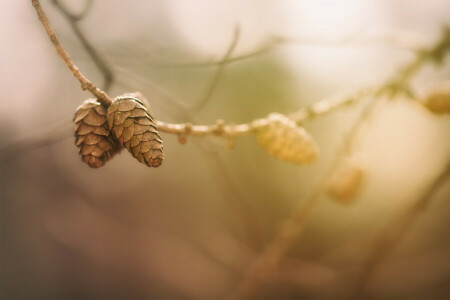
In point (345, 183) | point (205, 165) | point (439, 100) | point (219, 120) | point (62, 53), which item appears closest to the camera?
point (62, 53)

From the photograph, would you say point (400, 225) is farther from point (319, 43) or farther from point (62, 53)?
point (62, 53)

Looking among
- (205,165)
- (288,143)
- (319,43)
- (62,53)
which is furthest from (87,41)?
(205,165)

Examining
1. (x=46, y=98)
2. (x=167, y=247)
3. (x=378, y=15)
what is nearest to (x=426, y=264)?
(x=378, y=15)

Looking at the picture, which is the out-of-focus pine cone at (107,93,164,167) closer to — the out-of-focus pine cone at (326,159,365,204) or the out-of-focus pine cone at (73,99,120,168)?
the out-of-focus pine cone at (73,99,120,168)

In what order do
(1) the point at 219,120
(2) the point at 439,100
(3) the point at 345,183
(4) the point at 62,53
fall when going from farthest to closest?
(3) the point at 345,183
(2) the point at 439,100
(1) the point at 219,120
(4) the point at 62,53

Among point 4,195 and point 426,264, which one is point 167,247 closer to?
point 4,195

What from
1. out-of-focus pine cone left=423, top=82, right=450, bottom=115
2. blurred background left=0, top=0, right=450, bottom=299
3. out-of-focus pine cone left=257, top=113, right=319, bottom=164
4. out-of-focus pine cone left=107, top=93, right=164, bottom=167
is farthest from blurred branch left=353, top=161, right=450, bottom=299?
out-of-focus pine cone left=107, top=93, right=164, bottom=167

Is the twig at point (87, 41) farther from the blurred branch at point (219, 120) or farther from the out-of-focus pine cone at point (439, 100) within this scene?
the out-of-focus pine cone at point (439, 100)
